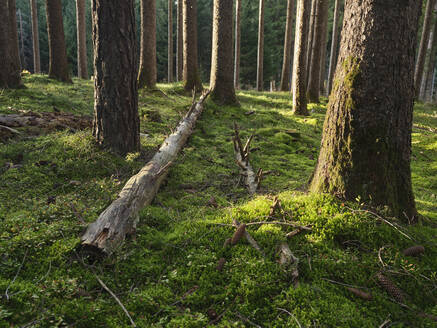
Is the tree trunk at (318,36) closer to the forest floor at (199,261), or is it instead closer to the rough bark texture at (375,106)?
the forest floor at (199,261)

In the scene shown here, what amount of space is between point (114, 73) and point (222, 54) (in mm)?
6921

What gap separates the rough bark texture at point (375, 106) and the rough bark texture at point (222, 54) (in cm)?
847

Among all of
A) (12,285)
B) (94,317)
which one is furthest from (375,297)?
(12,285)

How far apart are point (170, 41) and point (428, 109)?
18782 millimetres

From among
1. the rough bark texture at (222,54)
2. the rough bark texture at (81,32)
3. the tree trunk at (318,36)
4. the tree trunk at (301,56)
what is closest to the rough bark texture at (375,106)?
the rough bark texture at (222,54)

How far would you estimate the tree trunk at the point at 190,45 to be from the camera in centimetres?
1293

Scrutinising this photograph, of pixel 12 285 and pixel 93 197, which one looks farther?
pixel 93 197

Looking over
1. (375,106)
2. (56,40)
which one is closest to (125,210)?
(375,106)

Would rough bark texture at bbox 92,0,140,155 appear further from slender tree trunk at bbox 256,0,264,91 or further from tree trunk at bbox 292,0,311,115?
slender tree trunk at bbox 256,0,264,91

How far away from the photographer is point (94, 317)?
2.37 meters

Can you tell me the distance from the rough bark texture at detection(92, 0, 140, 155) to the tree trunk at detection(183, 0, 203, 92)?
7.18m

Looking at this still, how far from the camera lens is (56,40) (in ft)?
42.4

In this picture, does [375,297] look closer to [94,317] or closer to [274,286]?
[274,286]

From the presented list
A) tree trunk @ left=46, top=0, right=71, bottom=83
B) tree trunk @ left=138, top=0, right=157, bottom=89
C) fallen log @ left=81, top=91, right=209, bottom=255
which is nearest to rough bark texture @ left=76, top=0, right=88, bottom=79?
tree trunk @ left=46, top=0, right=71, bottom=83
